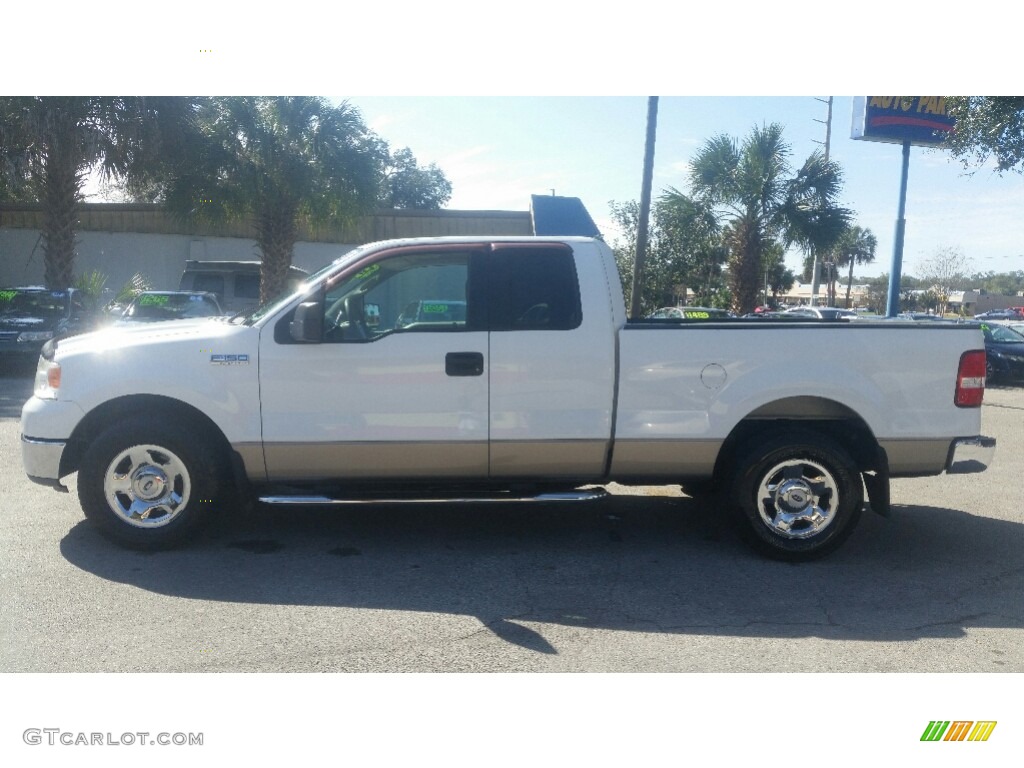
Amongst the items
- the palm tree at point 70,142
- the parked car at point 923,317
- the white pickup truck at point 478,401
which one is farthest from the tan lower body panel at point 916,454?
the palm tree at point 70,142

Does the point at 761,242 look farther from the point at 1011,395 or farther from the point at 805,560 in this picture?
the point at 805,560

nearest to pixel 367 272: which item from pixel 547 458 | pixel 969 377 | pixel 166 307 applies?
pixel 547 458

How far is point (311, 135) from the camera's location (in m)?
20.1

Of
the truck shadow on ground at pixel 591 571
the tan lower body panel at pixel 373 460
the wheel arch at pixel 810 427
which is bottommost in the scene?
the truck shadow on ground at pixel 591 571

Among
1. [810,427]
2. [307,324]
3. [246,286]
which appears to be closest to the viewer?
[307,324]

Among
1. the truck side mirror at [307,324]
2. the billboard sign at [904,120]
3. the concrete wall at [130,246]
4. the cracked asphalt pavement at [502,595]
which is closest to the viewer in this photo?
the cracked asphalt pavement at [502,595]

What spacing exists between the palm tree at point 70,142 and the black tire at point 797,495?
17.3 m

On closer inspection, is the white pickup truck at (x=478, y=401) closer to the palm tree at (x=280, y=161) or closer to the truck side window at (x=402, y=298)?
the truck side window at (x=402, y=298)

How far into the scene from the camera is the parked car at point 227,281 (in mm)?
21438

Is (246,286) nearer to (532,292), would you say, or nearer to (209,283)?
(209,283)

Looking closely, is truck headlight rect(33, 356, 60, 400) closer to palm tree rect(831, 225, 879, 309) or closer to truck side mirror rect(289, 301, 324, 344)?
truck side mirror rect(289, 301, 324, 344)

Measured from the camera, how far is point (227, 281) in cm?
2186

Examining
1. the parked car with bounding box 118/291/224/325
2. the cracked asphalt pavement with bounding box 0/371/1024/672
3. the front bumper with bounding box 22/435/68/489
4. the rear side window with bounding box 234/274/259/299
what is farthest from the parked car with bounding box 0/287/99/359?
the front bumper with bounding box 22/435/68/489

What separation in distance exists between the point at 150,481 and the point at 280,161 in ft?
52.7
